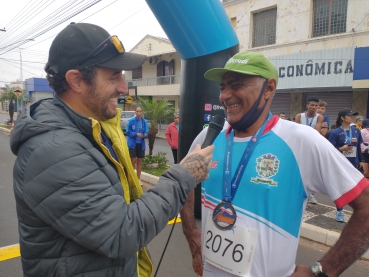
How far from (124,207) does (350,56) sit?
14.5 meters

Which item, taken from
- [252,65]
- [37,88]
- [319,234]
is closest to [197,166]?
[252,65]

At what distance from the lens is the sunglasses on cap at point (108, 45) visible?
1.49m

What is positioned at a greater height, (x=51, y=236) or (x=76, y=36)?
(x=76, y=36)

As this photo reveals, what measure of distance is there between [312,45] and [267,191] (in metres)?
15.2

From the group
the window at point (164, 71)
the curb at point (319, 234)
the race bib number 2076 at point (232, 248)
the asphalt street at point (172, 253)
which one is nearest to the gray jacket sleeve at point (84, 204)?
the race bib number 2076 at point (232, 248)

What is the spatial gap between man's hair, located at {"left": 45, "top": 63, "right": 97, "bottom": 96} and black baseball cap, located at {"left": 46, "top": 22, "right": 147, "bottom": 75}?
0.02m

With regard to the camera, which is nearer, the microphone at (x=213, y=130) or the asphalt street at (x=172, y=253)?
the microphone at (x=213, y=130)

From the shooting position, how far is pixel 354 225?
160 centimetres

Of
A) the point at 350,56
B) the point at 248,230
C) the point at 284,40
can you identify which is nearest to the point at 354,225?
the point at 248,230

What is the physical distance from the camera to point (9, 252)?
3955mm

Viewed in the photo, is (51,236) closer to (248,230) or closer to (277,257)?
(248,230)

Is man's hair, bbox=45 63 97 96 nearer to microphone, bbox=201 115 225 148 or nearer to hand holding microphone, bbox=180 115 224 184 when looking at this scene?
hand holding microphone, bbox=180 115 224 184

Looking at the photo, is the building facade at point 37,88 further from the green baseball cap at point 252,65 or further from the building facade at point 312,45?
the green baseball cap at point 252,65

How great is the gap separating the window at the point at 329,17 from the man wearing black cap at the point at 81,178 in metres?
15.3
